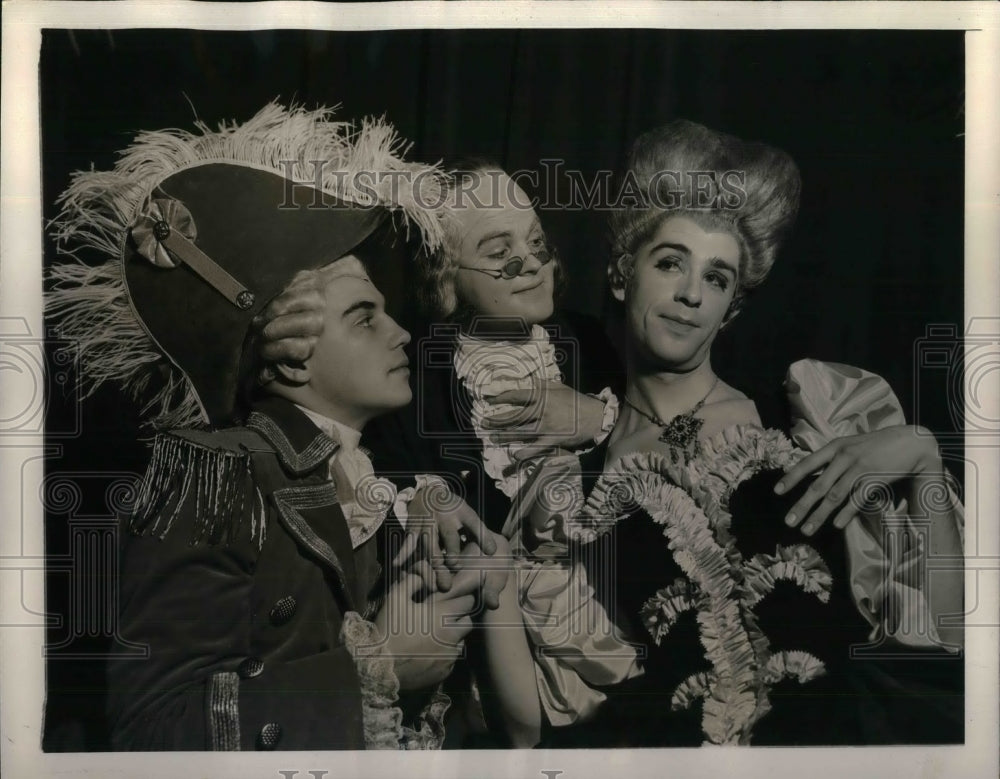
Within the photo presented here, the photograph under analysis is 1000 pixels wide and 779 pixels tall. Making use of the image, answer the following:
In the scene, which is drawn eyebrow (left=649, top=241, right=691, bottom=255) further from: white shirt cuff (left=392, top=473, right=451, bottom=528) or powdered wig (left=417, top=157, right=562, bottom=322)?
white shirt cuff (left=392, top=473, right=451, bottom=528)

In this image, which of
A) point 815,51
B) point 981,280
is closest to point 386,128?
point 815,51

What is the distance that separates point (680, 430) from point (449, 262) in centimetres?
77

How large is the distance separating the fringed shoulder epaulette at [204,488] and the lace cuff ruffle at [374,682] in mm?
346

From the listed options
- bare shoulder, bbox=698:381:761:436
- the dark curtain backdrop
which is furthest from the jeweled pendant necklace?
the dark curtain backdrop

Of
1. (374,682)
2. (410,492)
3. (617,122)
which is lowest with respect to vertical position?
(374,682)

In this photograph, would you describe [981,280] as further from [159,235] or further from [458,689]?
[159,235]

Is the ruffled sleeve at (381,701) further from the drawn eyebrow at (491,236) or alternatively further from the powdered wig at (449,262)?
the drawn eyebrow at (491,236)

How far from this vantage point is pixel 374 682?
265cm

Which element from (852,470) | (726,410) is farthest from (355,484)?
(852,470)

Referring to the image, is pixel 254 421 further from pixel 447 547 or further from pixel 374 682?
pixel 374 682

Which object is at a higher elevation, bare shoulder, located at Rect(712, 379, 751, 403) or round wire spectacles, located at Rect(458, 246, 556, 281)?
round wire spectacles, located at Rect(458, 246, 556, 281)

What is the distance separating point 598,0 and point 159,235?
4.40 feet

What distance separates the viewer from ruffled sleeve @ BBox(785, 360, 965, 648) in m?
2.71

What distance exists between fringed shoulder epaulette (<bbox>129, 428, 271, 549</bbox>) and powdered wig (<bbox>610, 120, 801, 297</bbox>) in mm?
1108
